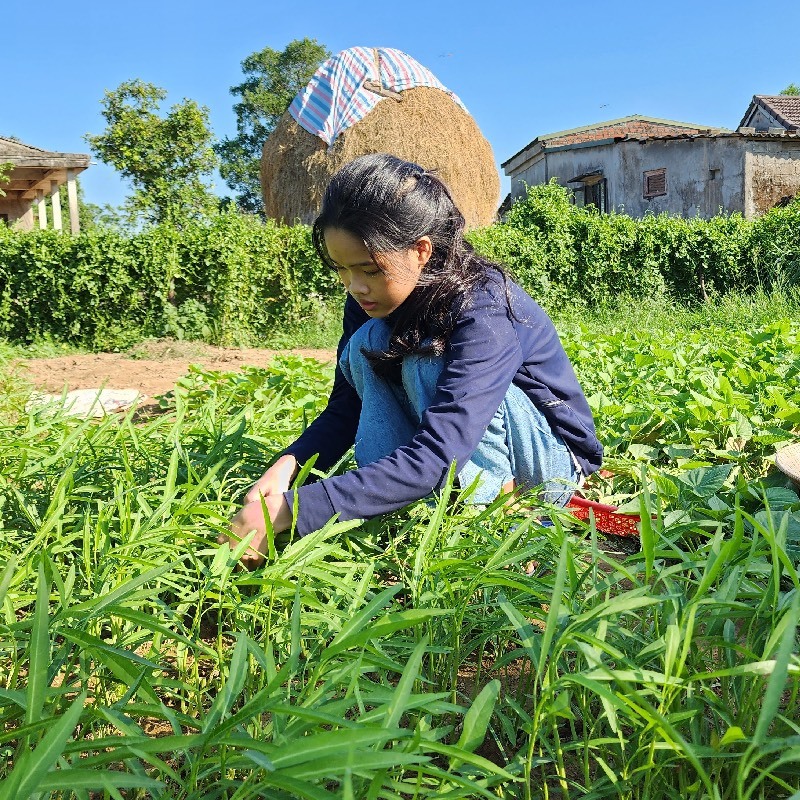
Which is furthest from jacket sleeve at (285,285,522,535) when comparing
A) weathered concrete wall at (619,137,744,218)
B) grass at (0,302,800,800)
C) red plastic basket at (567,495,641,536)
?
weathered concrete wall at (619,137,744,218)

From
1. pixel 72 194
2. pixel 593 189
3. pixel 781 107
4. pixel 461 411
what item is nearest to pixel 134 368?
pixel 461 411

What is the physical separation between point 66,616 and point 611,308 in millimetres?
10947

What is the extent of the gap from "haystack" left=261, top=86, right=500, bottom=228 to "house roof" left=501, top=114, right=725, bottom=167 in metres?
11.4

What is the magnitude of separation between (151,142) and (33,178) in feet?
28.8

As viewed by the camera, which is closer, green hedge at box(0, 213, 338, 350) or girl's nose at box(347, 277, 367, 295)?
girl's nose at box(347, 277, 367, 295)

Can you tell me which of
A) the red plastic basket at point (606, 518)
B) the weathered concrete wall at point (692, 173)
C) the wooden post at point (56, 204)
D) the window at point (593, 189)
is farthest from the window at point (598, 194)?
the red plastic basket at point (606, 518)

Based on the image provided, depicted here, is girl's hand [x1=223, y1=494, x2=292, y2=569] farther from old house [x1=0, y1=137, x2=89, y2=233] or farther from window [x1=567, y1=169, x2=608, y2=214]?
window [x1=567, y1=169, x2=608, y2=214]

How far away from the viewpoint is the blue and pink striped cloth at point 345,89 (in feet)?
41.7

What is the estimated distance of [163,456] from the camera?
230 cm

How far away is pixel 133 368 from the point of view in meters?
6.23

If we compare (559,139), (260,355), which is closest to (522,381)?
(260,355)

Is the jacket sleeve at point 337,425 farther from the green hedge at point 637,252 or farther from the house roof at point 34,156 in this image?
the house roof at point 34,156

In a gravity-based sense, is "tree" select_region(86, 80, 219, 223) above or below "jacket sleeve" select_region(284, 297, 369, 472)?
above

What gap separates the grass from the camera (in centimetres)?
95
